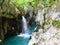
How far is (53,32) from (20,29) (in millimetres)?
26587

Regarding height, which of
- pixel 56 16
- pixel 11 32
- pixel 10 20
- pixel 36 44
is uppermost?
pixel 10 20

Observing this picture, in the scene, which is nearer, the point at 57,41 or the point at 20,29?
the point at 57,41

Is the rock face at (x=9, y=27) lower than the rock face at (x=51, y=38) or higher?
higher

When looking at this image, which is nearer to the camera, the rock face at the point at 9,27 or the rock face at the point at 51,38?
the rock face at the point at 51,38

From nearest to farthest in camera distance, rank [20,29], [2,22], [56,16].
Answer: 1. [56,16]
2. [2,22]
3. [20,29]

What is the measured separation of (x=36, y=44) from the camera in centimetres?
339

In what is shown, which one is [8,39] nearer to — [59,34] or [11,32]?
[11,32]

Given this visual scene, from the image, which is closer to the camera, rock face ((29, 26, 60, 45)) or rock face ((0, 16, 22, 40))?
rock face ((29, 26, 60, 45))

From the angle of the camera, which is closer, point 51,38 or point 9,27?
point 51,38

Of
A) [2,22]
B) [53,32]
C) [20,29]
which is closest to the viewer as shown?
[53,32]

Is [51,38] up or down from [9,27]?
down

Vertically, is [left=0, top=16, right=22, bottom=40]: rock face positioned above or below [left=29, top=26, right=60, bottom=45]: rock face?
above

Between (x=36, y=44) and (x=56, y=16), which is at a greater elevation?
(x=56, y=16)

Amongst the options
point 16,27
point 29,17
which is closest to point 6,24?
point 16,27
